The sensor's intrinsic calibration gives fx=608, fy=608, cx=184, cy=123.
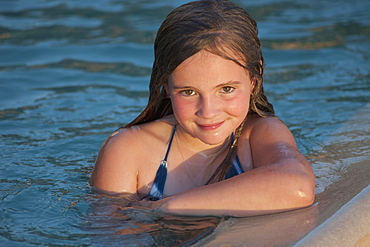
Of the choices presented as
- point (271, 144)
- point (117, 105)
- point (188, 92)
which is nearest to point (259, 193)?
point (271, 144)

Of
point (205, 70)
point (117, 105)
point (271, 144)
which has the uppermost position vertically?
point (205, 70)

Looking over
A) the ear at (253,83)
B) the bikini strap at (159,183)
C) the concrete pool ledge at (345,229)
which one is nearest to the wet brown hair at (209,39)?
the ear at (253,83)

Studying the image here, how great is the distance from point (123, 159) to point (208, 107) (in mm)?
577

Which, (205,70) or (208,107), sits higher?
(205,70)

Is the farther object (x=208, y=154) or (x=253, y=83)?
(x=208, y=154)

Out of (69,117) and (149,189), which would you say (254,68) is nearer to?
(149,189)

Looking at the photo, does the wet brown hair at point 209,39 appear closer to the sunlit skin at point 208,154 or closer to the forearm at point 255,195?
the sunlit skin at point 208,154

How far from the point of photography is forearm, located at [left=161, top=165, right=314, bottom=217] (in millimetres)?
3010

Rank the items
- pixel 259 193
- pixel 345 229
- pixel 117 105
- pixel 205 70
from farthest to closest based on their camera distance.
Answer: pixel 117 105, pixel 205 70, pixel 259 193, pixel 345 229

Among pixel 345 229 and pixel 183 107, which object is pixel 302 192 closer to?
pixel 345 229

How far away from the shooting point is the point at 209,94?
3.17 m

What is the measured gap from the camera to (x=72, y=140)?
16.4 feet

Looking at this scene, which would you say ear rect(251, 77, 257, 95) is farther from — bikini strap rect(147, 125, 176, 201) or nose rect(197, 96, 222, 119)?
bikini strap rect(147, 125, 176, 201)

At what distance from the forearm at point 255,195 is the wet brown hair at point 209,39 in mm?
416
